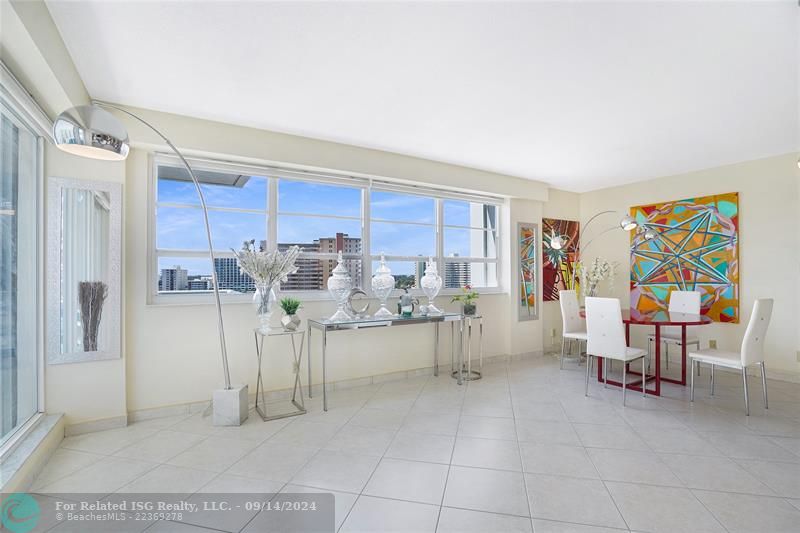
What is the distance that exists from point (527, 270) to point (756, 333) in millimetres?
2549

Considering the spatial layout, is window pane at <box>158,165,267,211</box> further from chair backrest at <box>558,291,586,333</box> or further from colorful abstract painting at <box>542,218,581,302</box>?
colorful abstract painting at <box>542,218,581,302</box>

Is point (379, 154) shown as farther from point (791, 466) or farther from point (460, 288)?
point (791, 466)

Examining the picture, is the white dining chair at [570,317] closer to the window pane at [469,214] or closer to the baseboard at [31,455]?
the window pane at [469,214]

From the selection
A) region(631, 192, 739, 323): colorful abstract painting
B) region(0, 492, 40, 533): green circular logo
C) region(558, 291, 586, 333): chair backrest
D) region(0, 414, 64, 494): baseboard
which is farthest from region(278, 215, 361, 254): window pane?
region(631, 192, 739, 323): colorful abstract painting

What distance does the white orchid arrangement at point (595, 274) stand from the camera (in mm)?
5289

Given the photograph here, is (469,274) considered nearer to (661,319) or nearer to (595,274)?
A: (595,274)

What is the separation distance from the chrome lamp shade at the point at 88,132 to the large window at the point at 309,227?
1646mm

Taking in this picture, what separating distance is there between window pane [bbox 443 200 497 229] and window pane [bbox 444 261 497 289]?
1.77ft

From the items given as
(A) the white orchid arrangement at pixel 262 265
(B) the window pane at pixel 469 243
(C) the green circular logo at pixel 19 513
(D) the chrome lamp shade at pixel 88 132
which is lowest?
(C) the green circular logo at pixel 19 513

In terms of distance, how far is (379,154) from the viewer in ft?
13.4

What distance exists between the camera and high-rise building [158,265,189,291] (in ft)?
10.7

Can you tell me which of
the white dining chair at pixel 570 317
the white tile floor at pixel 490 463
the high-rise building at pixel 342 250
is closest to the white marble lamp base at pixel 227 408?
the white tile floor at pixel 490 463

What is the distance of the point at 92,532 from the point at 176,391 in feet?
5.03

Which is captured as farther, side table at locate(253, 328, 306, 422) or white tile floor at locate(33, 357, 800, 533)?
side table at locate(253, 328, 306, 422)
